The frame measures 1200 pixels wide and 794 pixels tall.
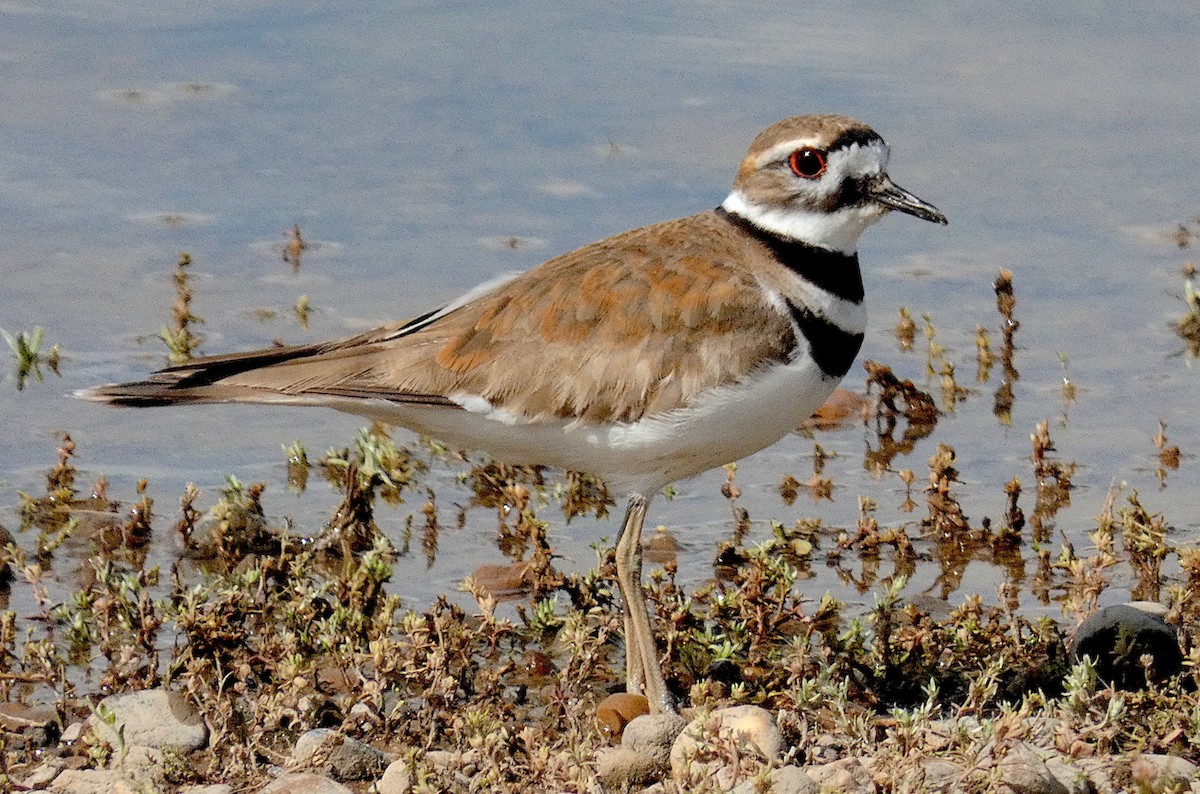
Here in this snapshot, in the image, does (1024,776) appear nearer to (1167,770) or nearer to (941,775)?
(941,775)

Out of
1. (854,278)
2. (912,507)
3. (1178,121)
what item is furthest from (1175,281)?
(854,278)

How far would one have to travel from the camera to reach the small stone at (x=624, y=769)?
438 cm

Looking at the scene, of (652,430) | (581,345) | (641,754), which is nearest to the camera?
(641,754)

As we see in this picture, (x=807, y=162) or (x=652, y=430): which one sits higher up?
(x=807, y=162)

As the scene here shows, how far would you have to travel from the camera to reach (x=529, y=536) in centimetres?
579

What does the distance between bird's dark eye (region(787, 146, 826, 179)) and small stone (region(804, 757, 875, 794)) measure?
1.75 m

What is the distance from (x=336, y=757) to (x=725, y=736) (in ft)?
2.89

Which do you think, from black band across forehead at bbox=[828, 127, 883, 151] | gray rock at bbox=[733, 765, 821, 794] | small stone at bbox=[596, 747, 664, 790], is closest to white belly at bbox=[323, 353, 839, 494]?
black band across forehead at bbox=[828, 127, 883, 151]

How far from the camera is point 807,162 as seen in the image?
17.7 feet

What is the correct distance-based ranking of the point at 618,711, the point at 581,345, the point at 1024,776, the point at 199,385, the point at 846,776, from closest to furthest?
the point at 1024,776 < the point at 846,776 < the point at 618,711 < the point at 581,345 < the point at 199,385

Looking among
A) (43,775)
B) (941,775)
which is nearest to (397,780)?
(43,775)

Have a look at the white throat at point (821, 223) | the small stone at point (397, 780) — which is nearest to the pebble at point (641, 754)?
the small stone at point (397, 780)

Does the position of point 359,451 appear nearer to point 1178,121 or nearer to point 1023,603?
point 1023,603

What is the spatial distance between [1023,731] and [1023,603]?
1.52 m
